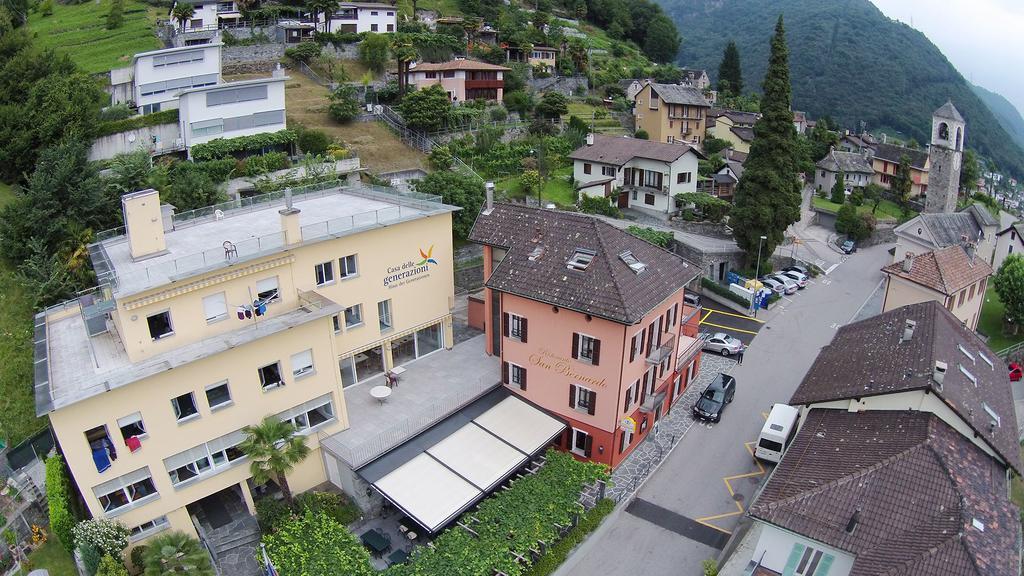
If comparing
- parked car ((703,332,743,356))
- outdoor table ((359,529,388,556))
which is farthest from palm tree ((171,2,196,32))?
outdoor table ((359,529,388,556))

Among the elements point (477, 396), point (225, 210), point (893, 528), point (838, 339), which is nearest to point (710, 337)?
point (838, 339)

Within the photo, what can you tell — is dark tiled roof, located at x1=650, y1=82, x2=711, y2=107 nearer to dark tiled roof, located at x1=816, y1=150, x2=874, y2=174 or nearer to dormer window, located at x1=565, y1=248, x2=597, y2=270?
dark tiled roof, located at x1=816, y1=150, x2=874, y2=174

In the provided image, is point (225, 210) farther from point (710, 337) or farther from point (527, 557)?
point (710, 337)

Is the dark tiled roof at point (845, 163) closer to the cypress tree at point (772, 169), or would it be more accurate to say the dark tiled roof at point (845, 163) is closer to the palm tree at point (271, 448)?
the cypress tree at point (772, 169)

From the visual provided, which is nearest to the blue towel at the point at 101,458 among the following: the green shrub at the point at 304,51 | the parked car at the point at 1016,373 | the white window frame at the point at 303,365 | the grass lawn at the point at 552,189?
the white window frame at the point at 303,365

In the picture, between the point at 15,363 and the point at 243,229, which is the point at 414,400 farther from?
the point at 15,363
